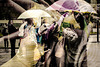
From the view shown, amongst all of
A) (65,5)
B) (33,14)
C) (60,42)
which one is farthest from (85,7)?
(33,14)

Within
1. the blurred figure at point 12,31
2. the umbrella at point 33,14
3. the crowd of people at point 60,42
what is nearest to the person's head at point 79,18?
the crowd of people at point 60,42

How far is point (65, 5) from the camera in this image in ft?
12.0

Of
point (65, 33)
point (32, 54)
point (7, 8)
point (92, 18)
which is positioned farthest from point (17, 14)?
point (92, 18)

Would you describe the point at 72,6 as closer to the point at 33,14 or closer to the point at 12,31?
the point at 33,14

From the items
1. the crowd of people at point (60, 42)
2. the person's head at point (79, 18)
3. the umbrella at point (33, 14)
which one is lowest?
the crowd of people at point (60, 42)

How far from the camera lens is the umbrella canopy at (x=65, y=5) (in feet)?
11.8

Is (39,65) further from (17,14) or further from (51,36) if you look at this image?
(17,14)

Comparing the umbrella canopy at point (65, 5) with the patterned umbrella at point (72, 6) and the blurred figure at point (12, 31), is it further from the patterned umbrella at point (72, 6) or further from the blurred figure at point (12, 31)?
the blurred figure at point (12, 31)

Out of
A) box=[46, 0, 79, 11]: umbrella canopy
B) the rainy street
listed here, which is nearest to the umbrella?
the rainy street

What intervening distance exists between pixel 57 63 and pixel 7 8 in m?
1.28

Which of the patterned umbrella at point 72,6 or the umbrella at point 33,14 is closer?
the umbrella at point 33,14

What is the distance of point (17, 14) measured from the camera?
A: 10.6 ft

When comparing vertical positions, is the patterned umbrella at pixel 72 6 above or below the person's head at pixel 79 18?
above

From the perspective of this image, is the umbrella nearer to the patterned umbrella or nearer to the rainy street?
the rainy street
